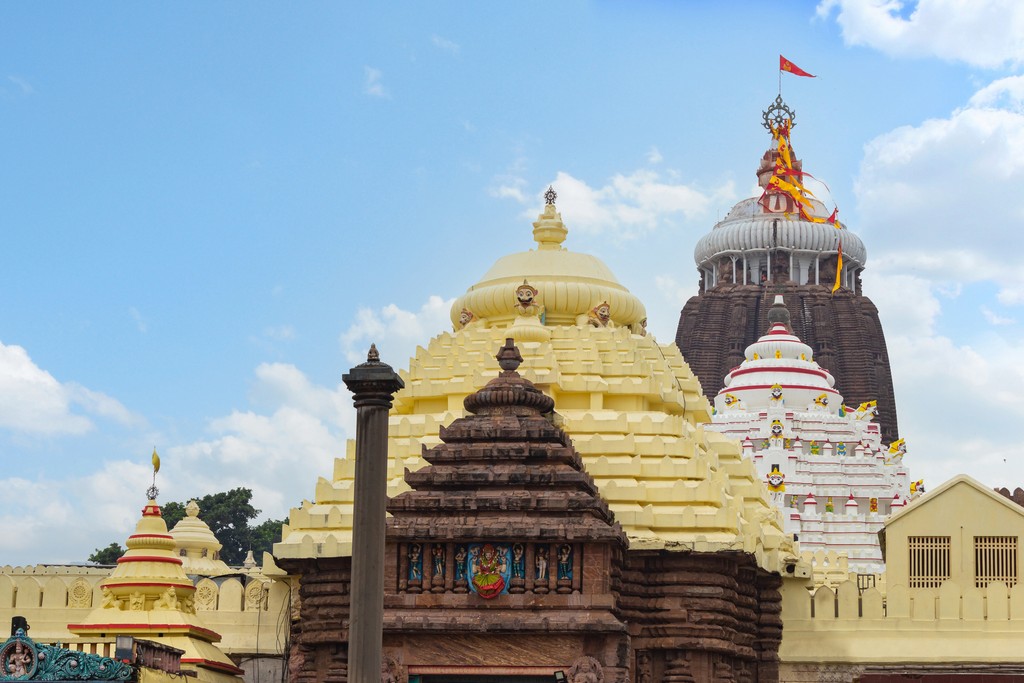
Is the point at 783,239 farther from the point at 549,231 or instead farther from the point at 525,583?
the point at 525,583

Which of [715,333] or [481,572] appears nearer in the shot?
[481,572]

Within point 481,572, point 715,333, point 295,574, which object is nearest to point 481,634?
point 481,572

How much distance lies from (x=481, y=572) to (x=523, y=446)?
7.83ft

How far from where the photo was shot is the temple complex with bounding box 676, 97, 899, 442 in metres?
111

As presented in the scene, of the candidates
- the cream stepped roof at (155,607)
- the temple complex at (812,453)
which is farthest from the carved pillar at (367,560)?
the temple complex at (812,453)

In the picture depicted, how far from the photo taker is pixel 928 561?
44.9 m

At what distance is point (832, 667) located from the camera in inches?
1735

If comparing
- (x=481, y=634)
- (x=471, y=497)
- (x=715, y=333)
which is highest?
(x=715, y=333)

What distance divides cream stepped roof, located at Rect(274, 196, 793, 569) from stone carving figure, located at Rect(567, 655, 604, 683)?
3.51 m

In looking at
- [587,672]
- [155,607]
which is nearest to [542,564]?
[587,672]

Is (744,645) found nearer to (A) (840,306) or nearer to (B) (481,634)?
(B) (481,634)

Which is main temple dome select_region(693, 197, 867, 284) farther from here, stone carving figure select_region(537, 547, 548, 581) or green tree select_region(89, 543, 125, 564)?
stone carving figure select_region(537, 547, 548, 581)

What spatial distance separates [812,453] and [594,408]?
36.9m

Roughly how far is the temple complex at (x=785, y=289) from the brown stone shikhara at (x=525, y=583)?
68.6 metres
